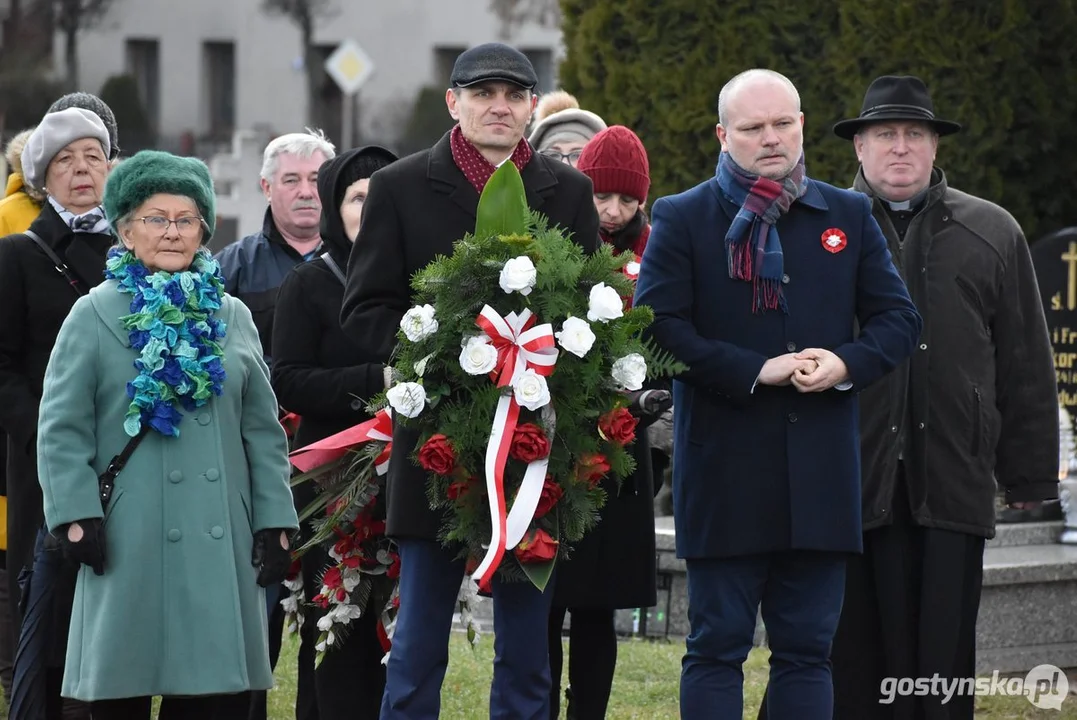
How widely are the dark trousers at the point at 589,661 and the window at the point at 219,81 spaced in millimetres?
41504

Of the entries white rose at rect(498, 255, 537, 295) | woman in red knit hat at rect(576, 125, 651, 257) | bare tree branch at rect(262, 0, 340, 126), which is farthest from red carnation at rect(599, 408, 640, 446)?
bare tree branch at rect(262, 0, 340, 126)

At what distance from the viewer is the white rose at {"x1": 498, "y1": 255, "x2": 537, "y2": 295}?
4984mm

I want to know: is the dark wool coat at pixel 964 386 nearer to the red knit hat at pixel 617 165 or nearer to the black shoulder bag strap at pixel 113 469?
the red knit hat at pixel 617 165

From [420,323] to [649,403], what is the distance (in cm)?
83

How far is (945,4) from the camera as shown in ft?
32.6

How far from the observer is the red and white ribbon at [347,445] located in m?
5.75

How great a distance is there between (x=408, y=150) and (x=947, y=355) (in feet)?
119

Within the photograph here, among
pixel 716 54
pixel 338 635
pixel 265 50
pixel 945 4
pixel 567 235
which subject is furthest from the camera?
pixel 265 50

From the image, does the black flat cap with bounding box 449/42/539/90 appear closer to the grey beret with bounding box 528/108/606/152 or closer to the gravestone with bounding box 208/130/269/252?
the grey beret with bounding box 528/108/606/152

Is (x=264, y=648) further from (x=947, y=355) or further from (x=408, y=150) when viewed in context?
(x=408, y=150)

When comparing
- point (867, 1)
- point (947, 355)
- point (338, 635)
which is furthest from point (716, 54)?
point (338, 635)

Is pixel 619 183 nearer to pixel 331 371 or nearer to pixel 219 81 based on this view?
pixel 331 371

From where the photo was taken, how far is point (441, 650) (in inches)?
207

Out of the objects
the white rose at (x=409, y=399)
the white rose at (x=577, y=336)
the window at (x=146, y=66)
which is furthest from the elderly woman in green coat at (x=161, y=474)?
the window at (x=146, y=66)
